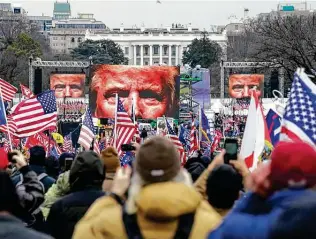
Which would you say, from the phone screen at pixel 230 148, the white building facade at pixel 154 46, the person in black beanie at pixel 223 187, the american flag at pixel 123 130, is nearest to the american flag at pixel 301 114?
the phone screen at pixel 230 148

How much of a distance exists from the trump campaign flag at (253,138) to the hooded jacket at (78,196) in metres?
3.36

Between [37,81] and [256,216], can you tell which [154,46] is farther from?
[256,216]

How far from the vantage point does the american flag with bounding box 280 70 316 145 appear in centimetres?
744

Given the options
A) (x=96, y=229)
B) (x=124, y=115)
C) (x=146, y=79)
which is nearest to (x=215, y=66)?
(x=146, y=79)

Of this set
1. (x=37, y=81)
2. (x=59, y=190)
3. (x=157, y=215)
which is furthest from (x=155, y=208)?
(x=37, y=81)

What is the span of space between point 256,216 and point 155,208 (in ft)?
1.42

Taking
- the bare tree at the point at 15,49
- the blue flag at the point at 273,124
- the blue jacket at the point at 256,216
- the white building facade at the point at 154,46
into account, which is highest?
the white building facade at the point at 154,46

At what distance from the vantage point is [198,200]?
155 inches

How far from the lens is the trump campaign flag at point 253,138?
8711 mm

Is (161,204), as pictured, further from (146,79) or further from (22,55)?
(22,55)

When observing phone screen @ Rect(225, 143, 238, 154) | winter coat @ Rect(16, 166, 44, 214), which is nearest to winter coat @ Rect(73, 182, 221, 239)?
winter coat @ Rect(16, 166, 44, 214)

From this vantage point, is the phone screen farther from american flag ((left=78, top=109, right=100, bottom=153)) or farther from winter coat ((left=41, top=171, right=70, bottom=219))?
american flag ((left=78, top=109, right=100, bottom=153))

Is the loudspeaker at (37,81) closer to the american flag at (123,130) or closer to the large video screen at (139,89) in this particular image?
the large video screen at (139,89)

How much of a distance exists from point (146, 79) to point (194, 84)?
1109 cm
